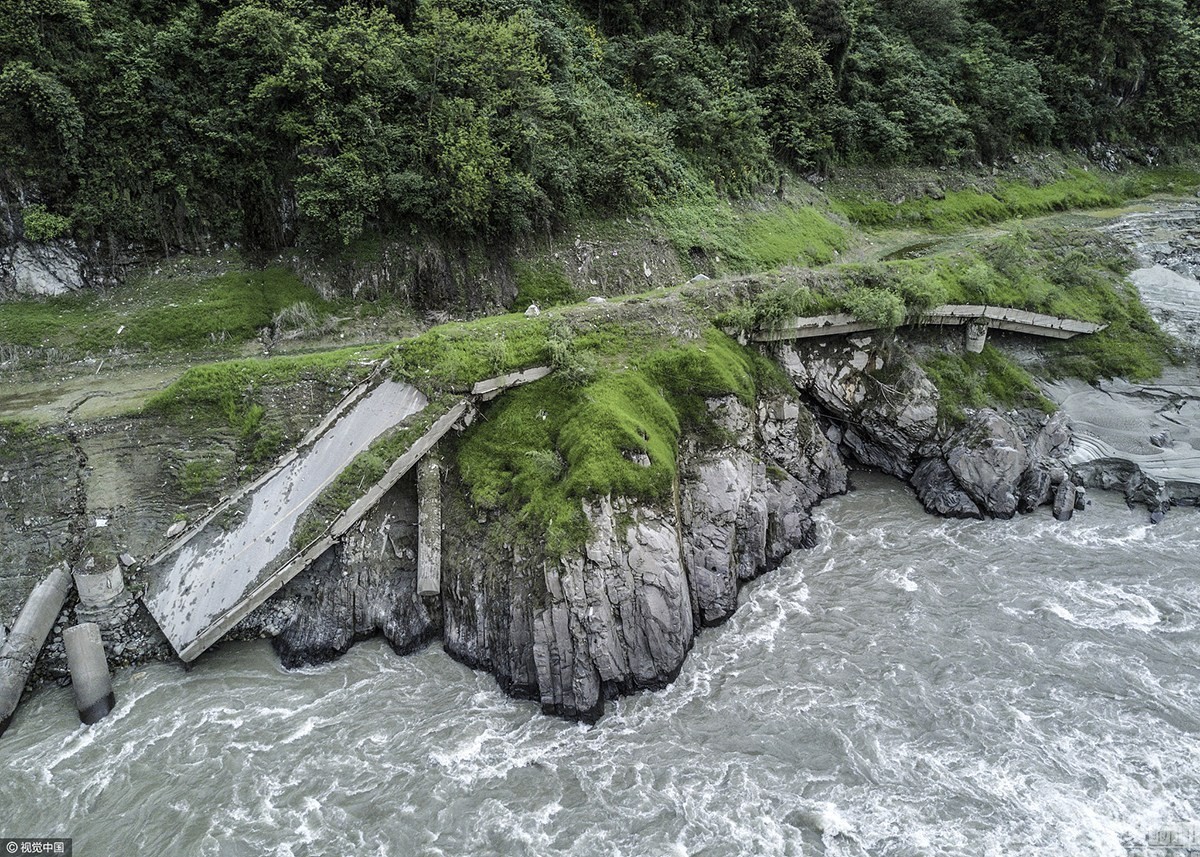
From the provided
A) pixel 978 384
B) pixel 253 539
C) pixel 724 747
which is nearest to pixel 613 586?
pixel 724 747

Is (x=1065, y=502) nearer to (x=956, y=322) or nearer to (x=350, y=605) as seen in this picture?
(x=956, y=322)

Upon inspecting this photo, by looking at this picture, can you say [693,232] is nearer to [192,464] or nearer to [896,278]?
[896,278]

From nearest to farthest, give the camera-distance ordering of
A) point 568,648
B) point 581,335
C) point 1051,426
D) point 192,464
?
point 568,648 < point 192,464 < point 581,335 < point 1051,426

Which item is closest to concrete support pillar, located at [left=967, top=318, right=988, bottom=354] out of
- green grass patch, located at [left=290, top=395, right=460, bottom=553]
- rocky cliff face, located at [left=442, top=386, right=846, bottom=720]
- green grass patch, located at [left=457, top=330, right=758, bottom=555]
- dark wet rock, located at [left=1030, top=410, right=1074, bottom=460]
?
dark wet rock, located at [left=1030, top=410, right=1074, bottom=460]

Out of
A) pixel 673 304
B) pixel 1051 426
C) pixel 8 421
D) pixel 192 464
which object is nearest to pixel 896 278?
pixel 1051 426

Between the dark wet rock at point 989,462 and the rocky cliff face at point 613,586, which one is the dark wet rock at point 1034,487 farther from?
the rocky cliff face at point 613,586

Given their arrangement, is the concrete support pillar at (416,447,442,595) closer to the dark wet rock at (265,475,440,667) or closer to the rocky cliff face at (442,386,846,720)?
the rocky cliff face at (442,386,846,720)
